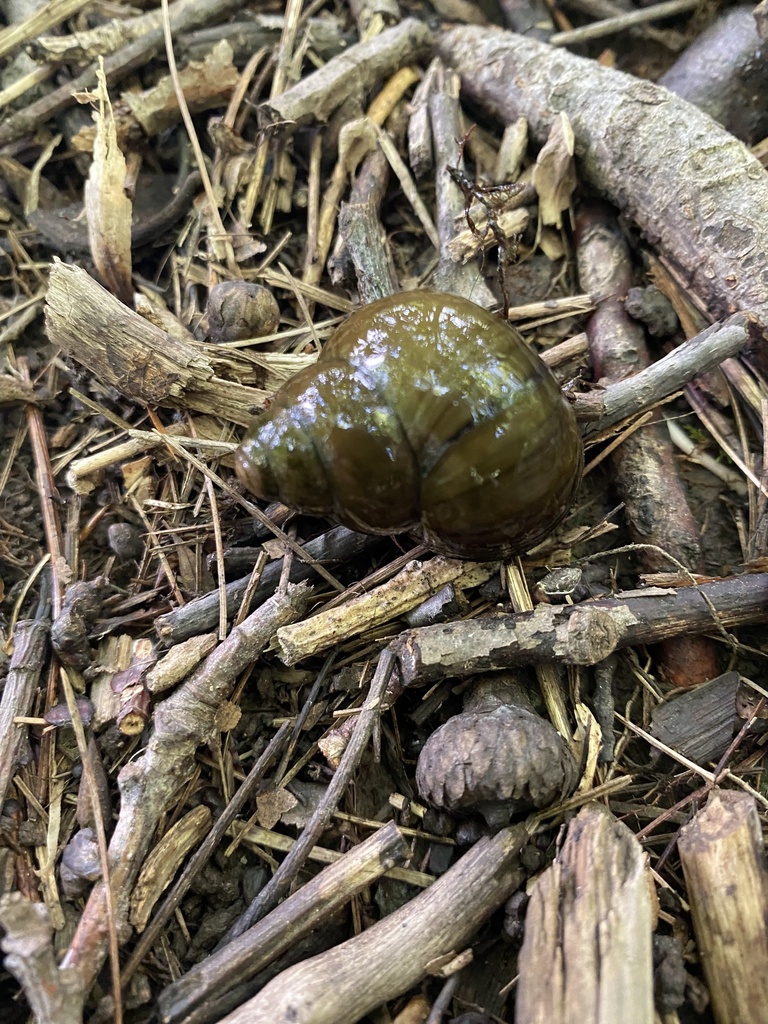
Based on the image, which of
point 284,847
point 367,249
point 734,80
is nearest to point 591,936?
point 284,847

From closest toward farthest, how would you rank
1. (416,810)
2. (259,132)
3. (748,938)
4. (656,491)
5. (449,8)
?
(748,938)
(416,810)
(656,491)
(259,132)
(449,8)

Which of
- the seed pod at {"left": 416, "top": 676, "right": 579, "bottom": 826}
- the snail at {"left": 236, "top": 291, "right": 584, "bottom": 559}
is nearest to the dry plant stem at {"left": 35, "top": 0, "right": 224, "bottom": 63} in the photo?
the snail at {"left": 236, "top": 291, "right": 584, "bottom": 559}

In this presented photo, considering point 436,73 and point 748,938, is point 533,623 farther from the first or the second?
point 436,73

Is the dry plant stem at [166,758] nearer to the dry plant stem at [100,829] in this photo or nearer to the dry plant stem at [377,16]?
the dry plant stem at [100,829]

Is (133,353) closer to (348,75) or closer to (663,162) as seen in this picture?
(348,75)

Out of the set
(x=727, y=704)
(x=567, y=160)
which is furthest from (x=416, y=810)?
(x=567, y=160)

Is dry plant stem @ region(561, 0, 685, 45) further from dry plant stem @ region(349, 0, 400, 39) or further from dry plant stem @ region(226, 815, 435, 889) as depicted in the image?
dry plant stem @ region(226, 815, 435, 889)
